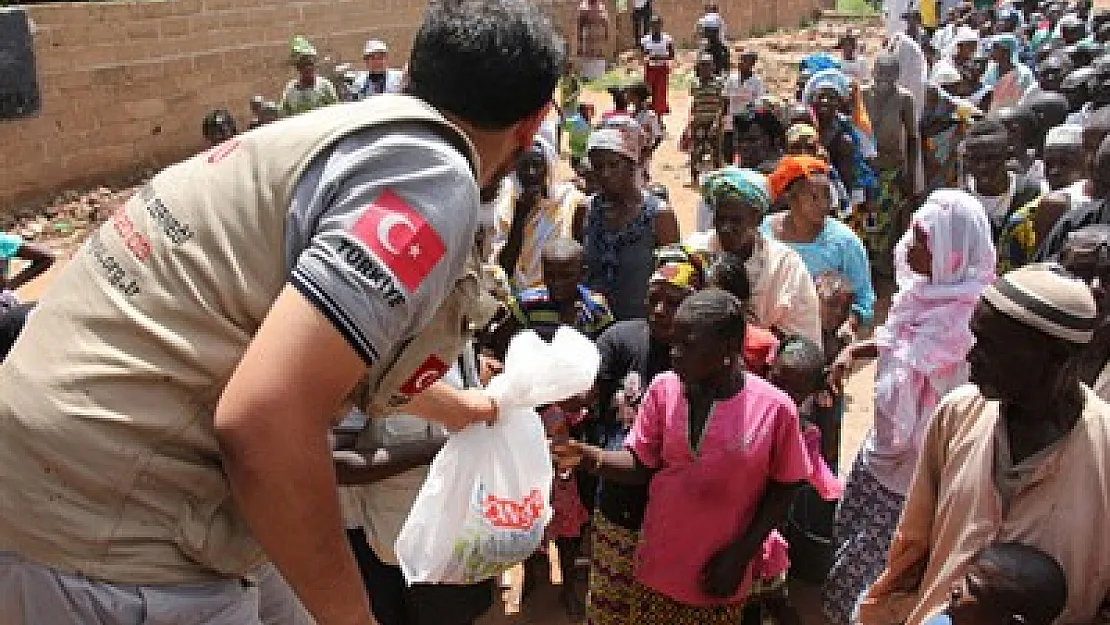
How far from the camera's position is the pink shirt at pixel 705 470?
3107 millimetres

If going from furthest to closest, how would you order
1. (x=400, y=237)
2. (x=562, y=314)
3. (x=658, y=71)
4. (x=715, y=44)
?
1. (x=658, y=71)
2. (x=715, y=44)
3. (x=562, y=314)
4. (x=400, y=237)

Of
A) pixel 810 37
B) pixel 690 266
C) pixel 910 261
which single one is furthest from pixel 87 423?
pixel 810 37

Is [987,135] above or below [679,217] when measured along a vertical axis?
above

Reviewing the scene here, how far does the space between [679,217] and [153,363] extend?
31.7 ft

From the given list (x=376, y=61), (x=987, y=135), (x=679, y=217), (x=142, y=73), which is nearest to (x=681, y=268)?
(x=987, y=135)

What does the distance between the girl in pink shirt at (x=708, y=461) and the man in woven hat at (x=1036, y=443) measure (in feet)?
2.42

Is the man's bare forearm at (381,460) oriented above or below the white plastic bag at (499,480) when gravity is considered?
below

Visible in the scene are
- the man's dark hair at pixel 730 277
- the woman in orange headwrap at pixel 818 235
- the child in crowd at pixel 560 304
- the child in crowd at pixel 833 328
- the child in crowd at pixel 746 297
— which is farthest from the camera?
the woman in orange headwrap at pixel 818 235

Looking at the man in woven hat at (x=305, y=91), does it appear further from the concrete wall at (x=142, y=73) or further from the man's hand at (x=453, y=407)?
the man's hand at (x=453, y=407)

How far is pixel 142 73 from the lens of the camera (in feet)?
37.5

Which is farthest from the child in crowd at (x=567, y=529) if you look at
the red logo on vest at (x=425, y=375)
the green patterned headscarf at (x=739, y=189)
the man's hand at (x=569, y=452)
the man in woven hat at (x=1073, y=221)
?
the man in woven hat at (x=1073, y=221)

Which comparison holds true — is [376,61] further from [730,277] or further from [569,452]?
[569,452]

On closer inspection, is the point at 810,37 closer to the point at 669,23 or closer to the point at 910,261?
the point at 669,23

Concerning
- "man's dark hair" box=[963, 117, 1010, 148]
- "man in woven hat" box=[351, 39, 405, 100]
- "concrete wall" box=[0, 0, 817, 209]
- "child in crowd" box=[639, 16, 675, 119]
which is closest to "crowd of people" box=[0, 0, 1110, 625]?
"man's dark hair" box=[963, 117, 1010, 148]
